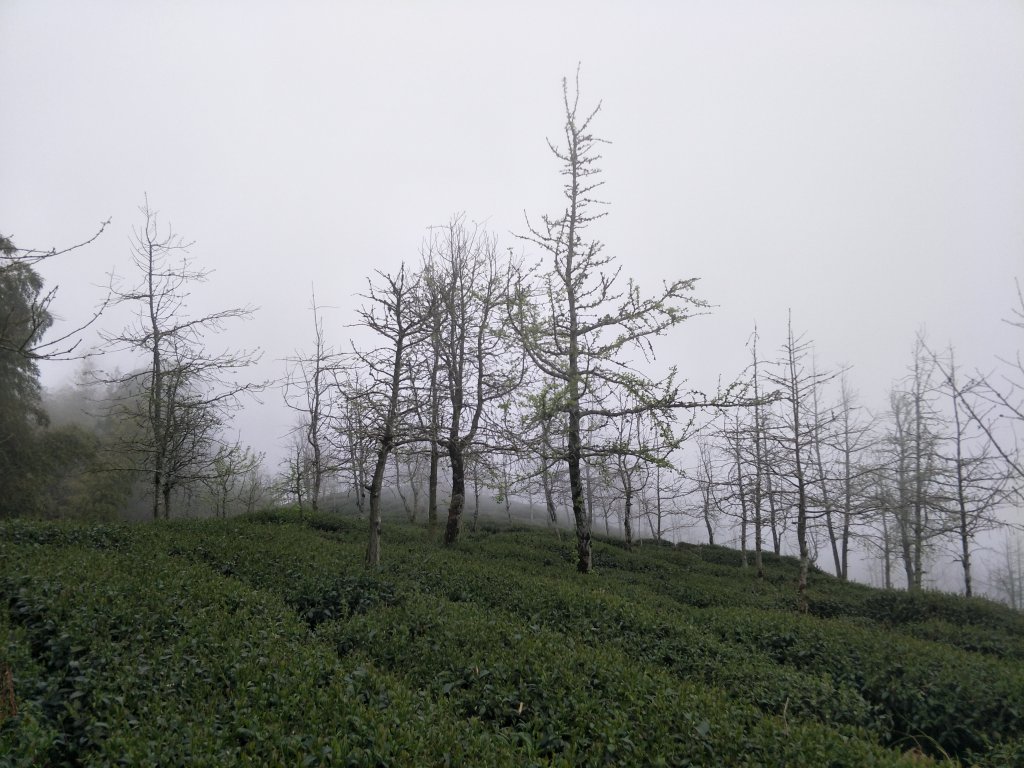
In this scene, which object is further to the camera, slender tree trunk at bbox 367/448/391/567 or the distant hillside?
slender tree trunk at bbox 367/448/391/567

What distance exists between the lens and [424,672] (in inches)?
233

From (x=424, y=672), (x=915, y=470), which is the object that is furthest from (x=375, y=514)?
(x=915, y=470)

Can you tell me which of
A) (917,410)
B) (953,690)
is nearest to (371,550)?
(953,690)

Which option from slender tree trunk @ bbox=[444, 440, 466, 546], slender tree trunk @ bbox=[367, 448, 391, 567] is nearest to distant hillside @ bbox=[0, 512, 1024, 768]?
slender tree trunk @ bbox=[367, 448, 391, 567]

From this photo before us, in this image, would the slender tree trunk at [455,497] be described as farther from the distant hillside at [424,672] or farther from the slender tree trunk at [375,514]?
the distant hillside at [424,672]

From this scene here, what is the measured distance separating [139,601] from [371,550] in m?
5.11

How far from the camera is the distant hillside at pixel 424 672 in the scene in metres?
3.96

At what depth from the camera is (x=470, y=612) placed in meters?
7.97

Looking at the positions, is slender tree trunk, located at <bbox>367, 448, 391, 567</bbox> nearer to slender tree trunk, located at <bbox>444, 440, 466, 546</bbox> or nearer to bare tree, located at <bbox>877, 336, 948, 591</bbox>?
slender tree trunk, located at <bbox>444, 440, 466, 546</bbox>

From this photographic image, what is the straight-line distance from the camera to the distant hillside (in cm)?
396

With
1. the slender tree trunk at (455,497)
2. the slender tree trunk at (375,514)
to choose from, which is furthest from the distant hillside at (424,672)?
the slender tree trunk at (455,497)

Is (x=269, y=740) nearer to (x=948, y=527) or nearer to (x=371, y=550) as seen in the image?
(x=371, y=550)

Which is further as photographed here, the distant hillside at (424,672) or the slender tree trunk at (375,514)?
the slender tree trunk at (375,514)

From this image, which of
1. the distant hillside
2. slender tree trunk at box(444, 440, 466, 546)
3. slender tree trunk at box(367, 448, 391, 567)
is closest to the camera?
the distant hillside
